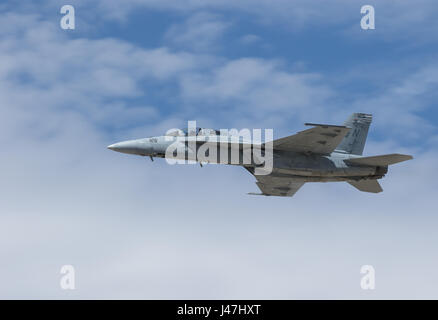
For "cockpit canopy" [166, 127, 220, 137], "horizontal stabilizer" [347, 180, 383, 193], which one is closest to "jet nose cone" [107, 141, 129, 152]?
"cockpit canopy" [166, 127, 220, 137]

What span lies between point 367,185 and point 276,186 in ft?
19.0

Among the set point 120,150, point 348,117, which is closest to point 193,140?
point 120,150

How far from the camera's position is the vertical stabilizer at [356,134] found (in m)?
43.3

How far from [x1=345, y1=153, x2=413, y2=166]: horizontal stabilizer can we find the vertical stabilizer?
1560 mm

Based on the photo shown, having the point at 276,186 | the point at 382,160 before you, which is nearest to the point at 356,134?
the point at 382,160

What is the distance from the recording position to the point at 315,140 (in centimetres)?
4091

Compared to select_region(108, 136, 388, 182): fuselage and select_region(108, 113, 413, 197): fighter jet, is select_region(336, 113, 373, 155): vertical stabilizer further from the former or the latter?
select_region(108, 136, 388, 182): fuselage

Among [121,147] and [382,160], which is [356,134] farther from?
[121,147]

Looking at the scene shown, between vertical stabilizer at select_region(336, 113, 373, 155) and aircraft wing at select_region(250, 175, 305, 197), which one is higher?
vertical stabilizer at select_region(336, 113, 373, 155)

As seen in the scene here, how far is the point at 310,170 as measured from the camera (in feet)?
137

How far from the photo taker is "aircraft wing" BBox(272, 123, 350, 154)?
131 ft

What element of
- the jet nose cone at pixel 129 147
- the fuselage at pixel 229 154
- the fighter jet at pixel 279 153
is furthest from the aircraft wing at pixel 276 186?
the jet nose cone at pixel 129 147

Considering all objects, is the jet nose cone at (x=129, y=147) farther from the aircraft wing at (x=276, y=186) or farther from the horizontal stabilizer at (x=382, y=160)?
the horizontal stabilizer at (x=382, y=160)

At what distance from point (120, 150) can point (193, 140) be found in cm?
423
